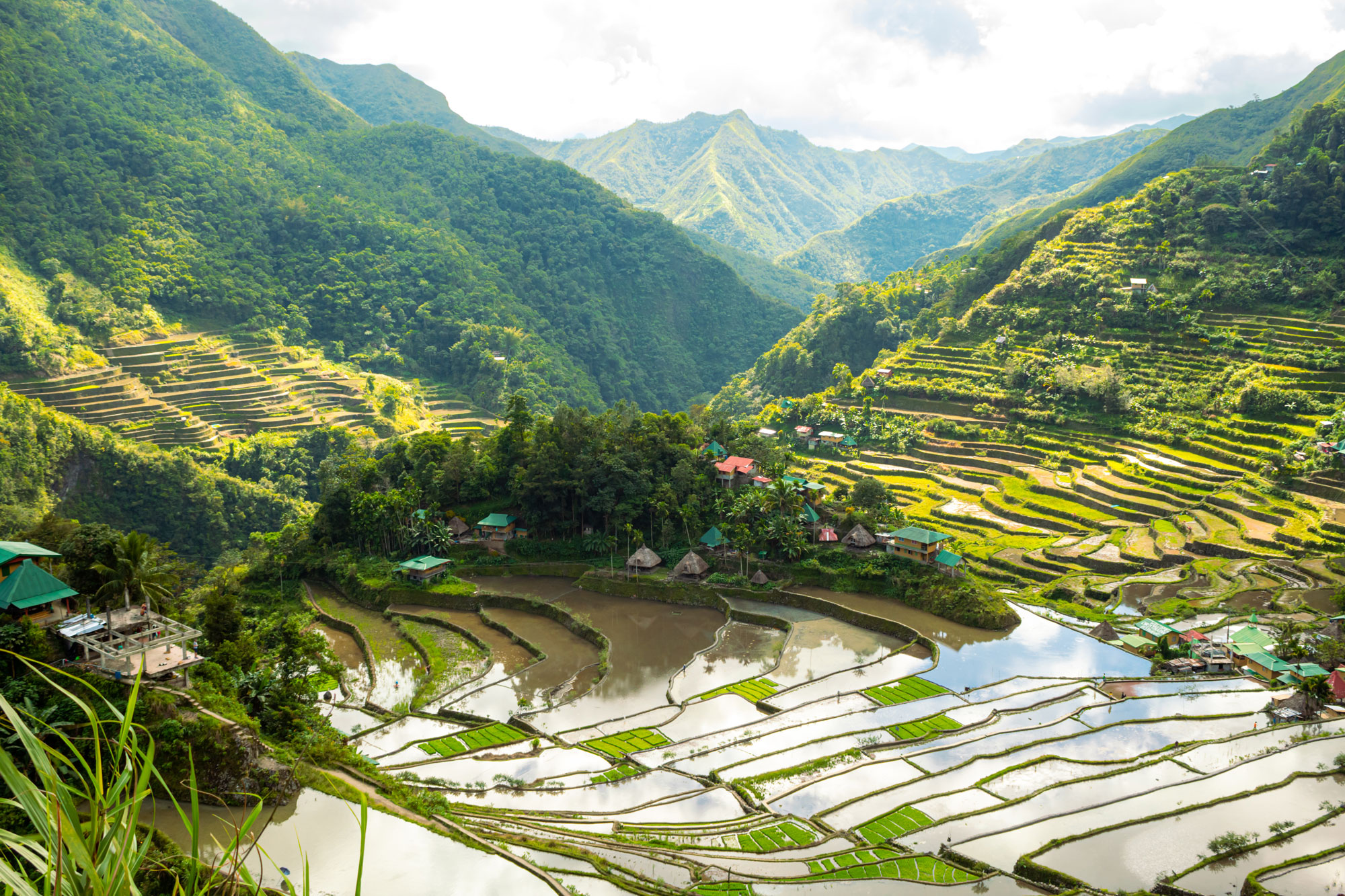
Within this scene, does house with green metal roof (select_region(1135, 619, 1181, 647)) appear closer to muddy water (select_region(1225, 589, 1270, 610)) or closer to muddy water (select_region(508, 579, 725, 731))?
muddy water (select_region(1225, 589, 1270, 610))

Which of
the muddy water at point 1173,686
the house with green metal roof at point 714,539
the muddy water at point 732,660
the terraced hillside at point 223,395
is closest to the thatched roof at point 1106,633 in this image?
the muddy water at point 1173,686

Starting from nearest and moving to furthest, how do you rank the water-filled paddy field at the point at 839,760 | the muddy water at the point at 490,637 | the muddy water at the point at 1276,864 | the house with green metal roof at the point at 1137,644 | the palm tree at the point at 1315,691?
the muddy water at the point at 1276,864, the water-filled paddy field at the point at 839,760, the palm tree at the point at 1315,691, the house with green metal roof at the point at 1137,644, the muddy water at the point at 490,637

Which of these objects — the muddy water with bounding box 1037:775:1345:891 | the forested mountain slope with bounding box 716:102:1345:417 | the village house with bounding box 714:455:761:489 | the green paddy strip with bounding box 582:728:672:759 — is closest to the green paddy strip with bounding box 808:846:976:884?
the muddy water with bounding box 1037:775:1345:891

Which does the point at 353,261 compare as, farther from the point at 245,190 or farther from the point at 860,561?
the point at 860,561

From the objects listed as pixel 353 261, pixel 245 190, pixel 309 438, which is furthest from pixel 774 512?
pixel 245 190

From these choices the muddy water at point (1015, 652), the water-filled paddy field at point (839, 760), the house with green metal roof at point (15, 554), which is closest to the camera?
the water-filled paddy field at point (839, 760)

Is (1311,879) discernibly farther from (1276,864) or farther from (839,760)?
(839,760)

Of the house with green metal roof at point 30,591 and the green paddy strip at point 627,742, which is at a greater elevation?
the house with green metal roof at point 30,591

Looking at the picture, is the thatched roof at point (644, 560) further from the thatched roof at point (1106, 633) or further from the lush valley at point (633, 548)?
the thatched roof at point (1106, 633)
